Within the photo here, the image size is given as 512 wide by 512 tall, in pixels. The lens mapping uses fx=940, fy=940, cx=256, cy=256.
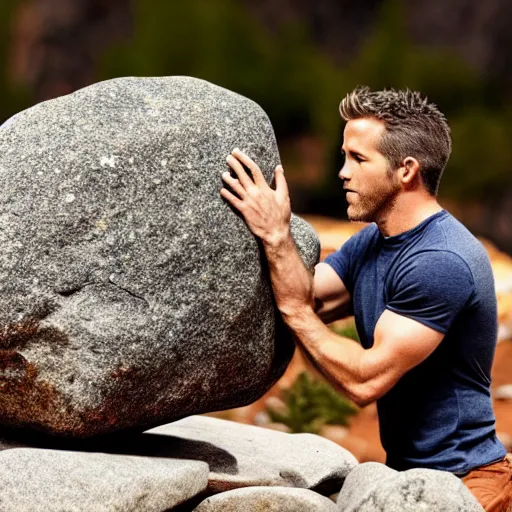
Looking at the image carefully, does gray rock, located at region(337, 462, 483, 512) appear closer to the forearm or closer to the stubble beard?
the forearm

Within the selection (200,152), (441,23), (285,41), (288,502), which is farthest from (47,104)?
(441,23)

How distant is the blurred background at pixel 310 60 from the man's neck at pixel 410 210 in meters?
9.75

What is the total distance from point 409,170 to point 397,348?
752 mm

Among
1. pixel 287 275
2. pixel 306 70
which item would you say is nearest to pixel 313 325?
pixel 287 275

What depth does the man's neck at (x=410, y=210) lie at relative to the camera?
3.97 meters

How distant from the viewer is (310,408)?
A: 21.4 ft

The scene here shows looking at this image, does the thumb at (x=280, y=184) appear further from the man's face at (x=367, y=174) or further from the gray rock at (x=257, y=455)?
the gray rock at (x=257, y=455)

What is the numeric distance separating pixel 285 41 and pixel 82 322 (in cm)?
1589

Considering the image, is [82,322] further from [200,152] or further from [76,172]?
[200,152]

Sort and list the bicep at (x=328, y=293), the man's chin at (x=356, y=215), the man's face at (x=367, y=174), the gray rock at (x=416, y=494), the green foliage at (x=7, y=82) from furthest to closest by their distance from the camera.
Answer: the green foliage at (x=7, y=82), the bicep at (x=328, y=293), the man's chin at (x=356, y=215), the man's face at (x=367, y=174), the gray rock at (x=416, y=494)

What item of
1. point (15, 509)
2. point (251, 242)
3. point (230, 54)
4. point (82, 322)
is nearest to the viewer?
point (15, 509)

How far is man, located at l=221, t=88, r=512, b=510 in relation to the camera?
3725mm

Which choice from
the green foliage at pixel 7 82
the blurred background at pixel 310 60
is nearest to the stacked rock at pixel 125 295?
the blurred background at pixel 310 60

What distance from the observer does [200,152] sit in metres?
3.73
